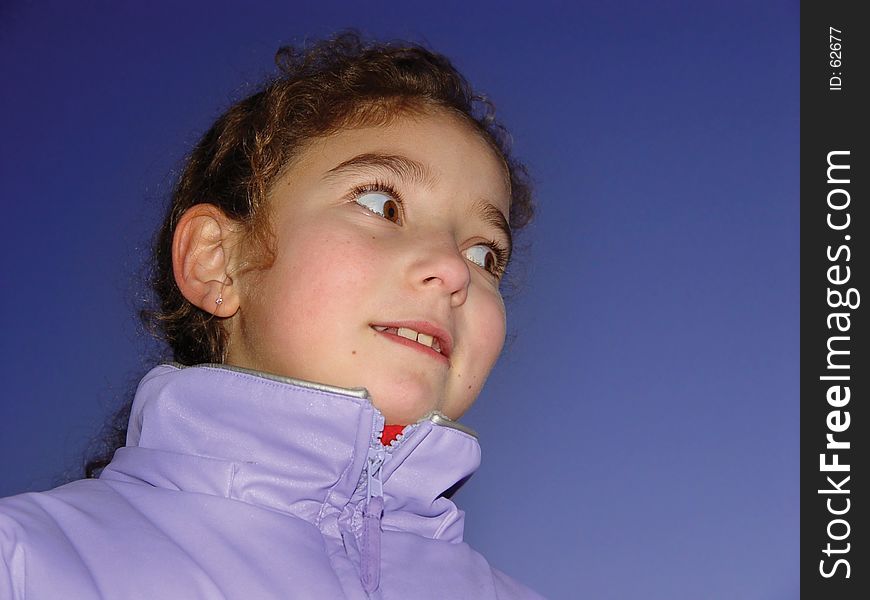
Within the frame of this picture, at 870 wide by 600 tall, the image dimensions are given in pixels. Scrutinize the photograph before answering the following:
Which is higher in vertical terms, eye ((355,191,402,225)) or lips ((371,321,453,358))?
eye ((355,191,402,225))

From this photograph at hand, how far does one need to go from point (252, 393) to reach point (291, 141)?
13.8 inches

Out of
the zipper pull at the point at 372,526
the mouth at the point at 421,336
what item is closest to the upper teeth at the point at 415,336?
the mouth at the point at 421,336

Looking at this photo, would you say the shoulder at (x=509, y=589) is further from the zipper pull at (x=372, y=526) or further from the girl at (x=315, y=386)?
the zipper pull at (x=372, y=526)

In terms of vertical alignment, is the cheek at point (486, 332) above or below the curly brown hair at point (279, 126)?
below

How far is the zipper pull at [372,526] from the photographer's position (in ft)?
2.92

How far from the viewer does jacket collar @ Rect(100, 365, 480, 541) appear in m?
0.91

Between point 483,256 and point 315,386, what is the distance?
13.9 inches

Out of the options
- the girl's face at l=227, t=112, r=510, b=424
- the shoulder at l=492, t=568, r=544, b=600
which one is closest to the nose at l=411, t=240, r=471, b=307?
the girl's face at l=227, t=112, r=510, b=424

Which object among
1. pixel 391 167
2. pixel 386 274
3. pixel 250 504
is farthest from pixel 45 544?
pixel 391 167

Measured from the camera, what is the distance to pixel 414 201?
1.06 m

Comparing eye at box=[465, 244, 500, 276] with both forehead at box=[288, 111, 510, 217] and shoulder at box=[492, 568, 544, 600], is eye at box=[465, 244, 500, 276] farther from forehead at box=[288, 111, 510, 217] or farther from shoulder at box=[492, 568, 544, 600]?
shoulder at box=[492, 568, 544, 600]

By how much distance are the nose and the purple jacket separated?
0.13 metres

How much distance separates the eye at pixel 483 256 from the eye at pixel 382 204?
125mm
